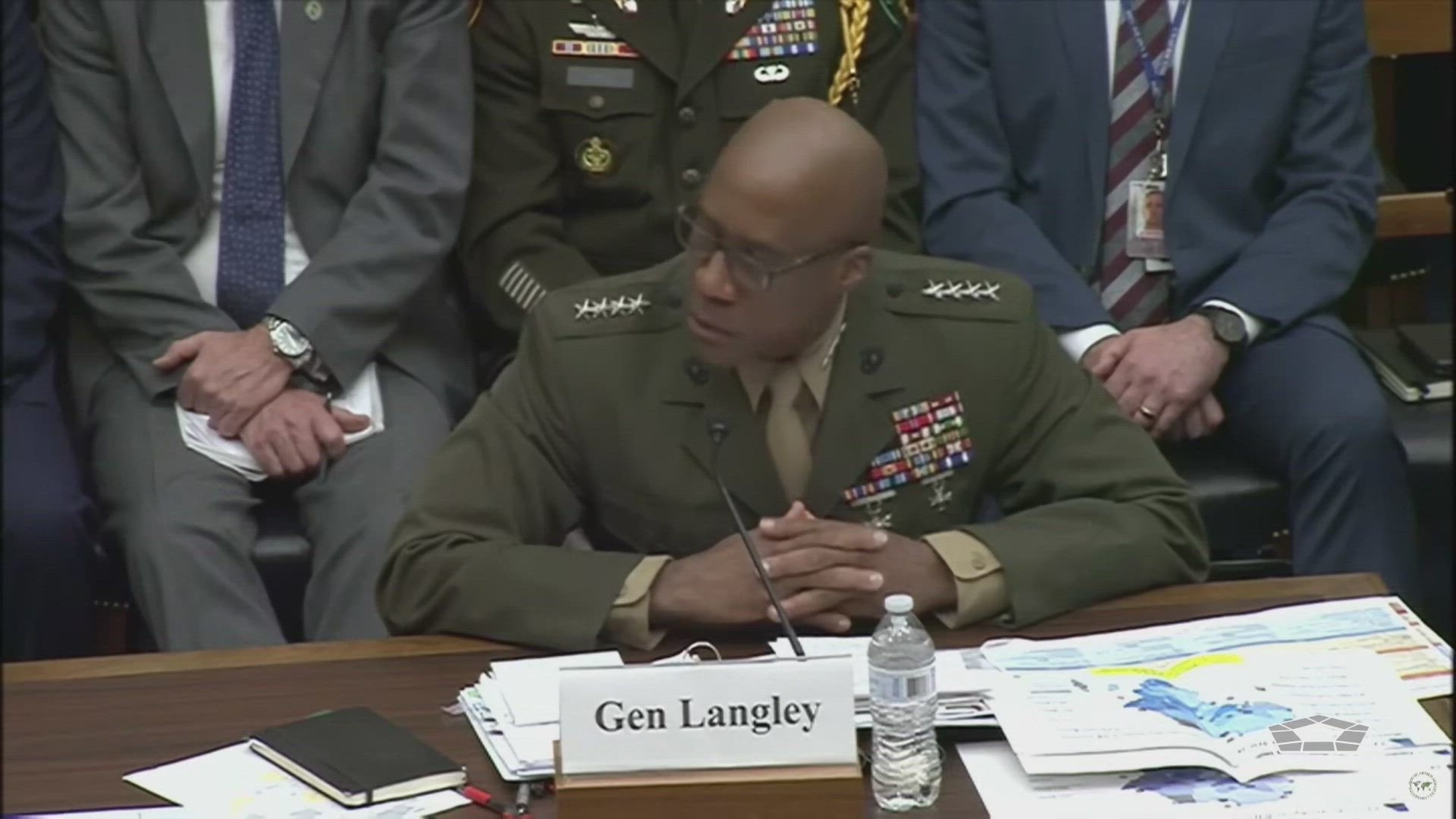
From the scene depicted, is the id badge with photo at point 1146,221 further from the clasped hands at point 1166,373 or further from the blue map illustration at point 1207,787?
the blue map illustration at point 1207,787

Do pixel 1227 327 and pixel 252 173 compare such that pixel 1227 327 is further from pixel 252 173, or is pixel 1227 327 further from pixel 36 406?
pixel 36 406

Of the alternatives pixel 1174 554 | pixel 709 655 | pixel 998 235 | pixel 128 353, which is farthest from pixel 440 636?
pixel 998 235

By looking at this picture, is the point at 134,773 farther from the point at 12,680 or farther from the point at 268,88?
the point at 268,88

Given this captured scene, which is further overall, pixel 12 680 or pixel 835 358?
pixel 835 358

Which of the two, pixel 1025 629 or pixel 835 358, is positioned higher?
pixel 835 358

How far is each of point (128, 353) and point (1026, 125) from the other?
53.1 inches

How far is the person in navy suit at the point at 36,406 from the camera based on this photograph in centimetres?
269

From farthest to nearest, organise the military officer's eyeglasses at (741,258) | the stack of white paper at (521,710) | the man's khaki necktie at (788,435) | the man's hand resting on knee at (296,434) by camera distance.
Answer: the man's hand resting on knee at (296,434)
the man's khaki necktie at (788,435)
the military officer's eyeglasses at (741,258)
the stack of white paper at (521,710)

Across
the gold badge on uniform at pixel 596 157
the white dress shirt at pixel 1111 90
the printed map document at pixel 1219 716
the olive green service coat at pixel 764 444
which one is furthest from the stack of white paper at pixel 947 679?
the gold badge on uniform at pixel 596 157

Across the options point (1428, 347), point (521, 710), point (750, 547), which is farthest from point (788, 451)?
point (1428, 347)

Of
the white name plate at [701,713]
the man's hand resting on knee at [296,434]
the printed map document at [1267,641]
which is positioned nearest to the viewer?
the white name plate at [701,713]

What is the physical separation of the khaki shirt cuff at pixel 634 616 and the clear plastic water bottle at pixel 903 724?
36 cm

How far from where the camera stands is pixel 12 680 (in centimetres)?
194

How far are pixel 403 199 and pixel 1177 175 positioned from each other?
3.70 ft
